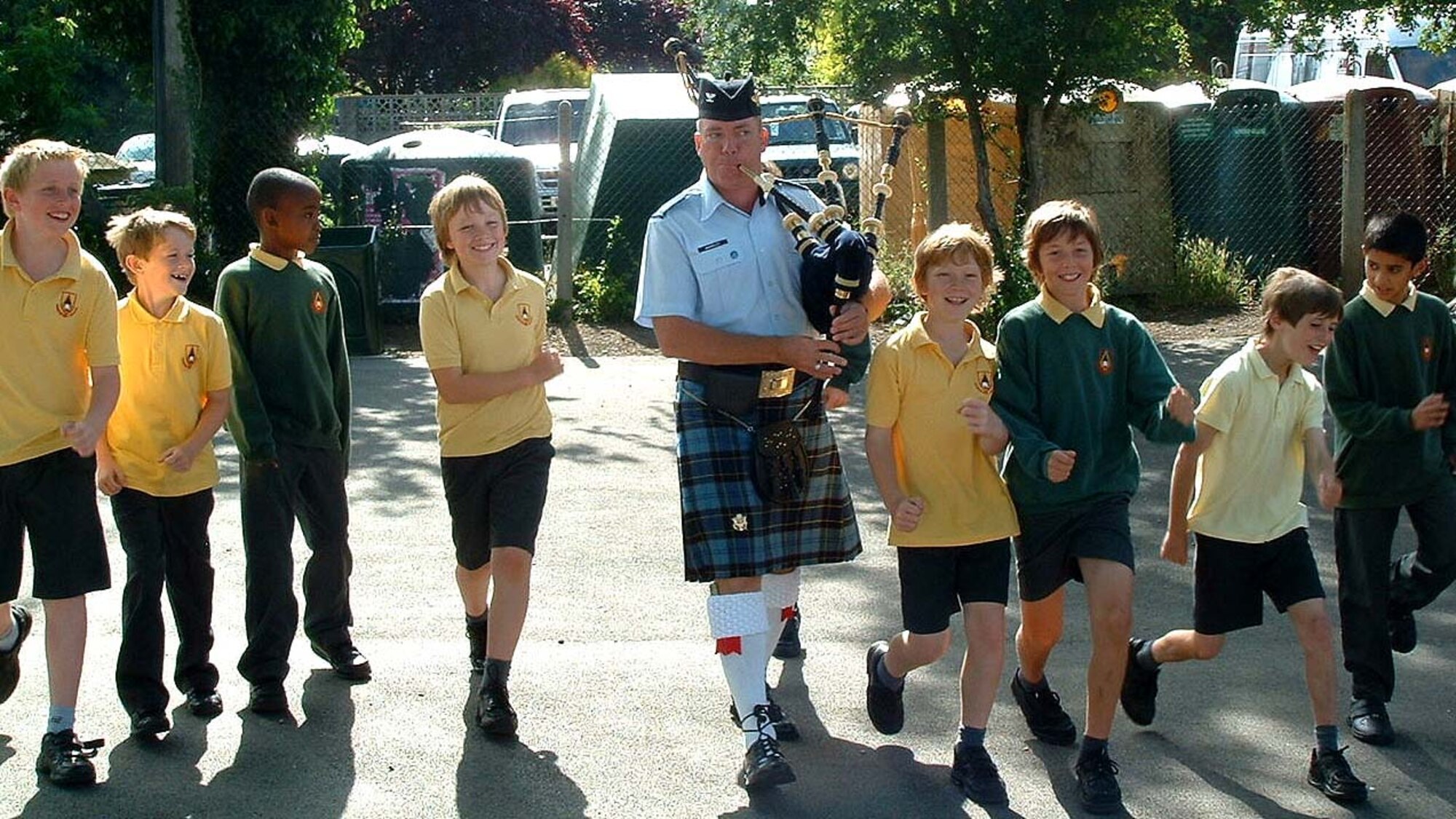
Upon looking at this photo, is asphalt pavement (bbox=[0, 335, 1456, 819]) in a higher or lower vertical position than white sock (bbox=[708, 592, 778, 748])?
lower

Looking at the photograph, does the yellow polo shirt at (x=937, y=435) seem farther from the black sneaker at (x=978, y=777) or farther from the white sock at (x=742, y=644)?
the black sneaker at (x=978, y=777)

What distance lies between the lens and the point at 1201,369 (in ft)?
37.0

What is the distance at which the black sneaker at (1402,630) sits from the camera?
5555mm

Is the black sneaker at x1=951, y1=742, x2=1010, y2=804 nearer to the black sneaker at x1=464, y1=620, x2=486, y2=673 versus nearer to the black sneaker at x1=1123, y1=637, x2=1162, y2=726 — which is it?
the black sneaker at x1=1123, y1=637, x2=1162, y2=726

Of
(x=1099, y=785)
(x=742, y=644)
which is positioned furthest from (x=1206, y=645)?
(x=742, y=644)

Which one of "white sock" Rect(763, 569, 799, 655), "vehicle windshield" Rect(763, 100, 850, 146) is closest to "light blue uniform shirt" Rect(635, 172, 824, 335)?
"white sock" Rect(763, 569, 799, 655)

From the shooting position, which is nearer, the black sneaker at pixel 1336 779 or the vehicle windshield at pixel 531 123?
the black sneaker at pixel 1336 779

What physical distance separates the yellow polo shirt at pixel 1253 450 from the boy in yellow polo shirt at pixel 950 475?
64 centimetres

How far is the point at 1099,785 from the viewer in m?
4.65

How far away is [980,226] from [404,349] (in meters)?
4.65

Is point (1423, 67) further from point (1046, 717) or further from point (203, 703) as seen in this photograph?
point (203, 703)

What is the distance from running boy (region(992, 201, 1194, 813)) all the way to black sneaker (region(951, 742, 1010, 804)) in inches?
9.0

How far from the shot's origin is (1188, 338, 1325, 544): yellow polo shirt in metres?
4.92

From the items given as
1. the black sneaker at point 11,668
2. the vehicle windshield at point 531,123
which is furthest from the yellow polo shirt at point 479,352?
the vehicle windshield at point 531,123
